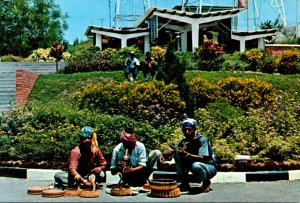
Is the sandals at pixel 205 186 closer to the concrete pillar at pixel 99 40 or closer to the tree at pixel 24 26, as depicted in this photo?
the concrete pillar at pixel 99 40

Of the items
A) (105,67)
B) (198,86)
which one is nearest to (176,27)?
(105,67)

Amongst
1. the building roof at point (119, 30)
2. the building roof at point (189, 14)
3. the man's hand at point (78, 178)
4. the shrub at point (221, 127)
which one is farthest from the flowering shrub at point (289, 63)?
the man's hand at point (78, 178)

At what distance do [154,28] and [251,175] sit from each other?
32.6m

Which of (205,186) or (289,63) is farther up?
(289,63)

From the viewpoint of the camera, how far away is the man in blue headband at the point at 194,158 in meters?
8.66

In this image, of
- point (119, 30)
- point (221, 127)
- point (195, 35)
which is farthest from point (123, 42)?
point (221, 127)

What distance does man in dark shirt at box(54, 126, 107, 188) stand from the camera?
8625mm

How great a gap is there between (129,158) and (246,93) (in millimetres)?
9716

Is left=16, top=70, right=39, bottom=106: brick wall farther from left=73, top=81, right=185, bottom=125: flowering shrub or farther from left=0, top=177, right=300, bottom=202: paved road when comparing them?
left=0, top=177, right=300, bottom=202: paved road

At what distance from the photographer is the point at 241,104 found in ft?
58.5

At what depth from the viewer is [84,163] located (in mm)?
8883

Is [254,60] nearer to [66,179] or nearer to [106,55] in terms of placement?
[106,55]

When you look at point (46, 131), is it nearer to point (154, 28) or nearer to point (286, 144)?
point (286, 144)

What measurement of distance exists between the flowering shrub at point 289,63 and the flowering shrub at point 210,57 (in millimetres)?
3125
